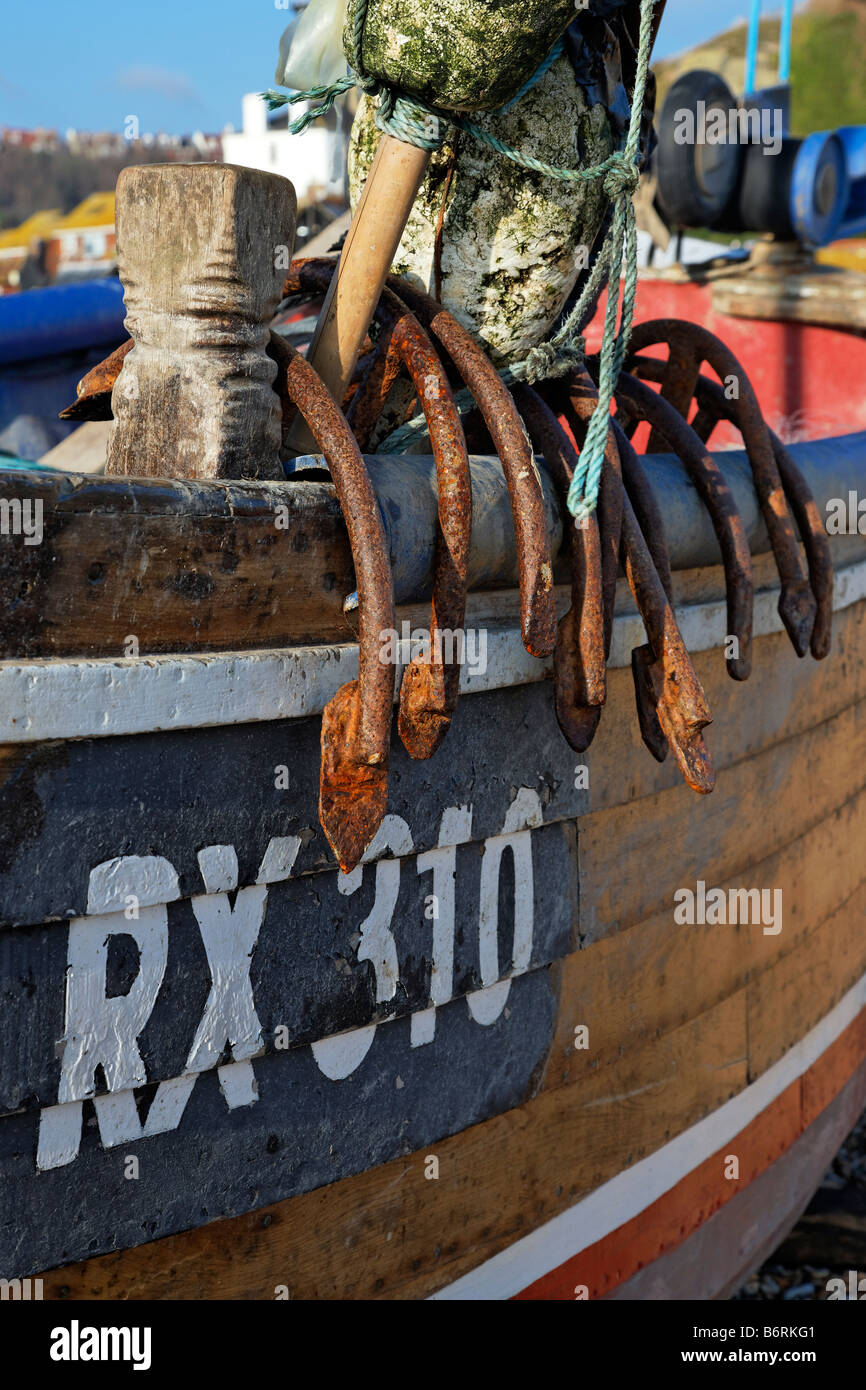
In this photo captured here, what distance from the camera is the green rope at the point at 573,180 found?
5.15 feet

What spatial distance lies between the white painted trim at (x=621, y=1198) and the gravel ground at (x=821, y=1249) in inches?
26.1

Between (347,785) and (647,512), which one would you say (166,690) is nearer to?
(347,785)

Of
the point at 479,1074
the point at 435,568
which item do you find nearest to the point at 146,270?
the point at 435,568

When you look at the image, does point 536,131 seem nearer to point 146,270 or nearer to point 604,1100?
point 146,270

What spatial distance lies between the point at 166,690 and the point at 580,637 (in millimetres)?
589

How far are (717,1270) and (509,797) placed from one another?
1.48 meters

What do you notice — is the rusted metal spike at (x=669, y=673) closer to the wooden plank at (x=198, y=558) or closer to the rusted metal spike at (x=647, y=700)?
the rusted metal spike at (x=647, y=700)

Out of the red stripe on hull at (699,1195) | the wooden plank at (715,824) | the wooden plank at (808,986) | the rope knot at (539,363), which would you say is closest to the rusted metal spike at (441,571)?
the rope knot at (539,363)

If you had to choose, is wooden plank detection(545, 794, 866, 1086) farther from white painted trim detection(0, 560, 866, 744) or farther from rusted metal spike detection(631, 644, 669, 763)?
white painted trim detection(0, 560, 866, 744)

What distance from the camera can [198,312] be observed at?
143cm

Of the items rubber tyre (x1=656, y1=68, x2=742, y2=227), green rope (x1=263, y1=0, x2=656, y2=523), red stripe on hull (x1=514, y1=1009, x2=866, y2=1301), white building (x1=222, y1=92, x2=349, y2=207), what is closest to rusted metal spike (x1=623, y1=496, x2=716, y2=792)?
green rope (x1=263, y1=0, x2=656, y2=523)

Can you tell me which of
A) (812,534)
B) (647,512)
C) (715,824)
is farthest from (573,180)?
(715,824)

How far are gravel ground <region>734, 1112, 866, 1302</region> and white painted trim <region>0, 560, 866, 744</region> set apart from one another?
2.25 m

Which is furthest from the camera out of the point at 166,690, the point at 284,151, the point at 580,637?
the point at 284,151
